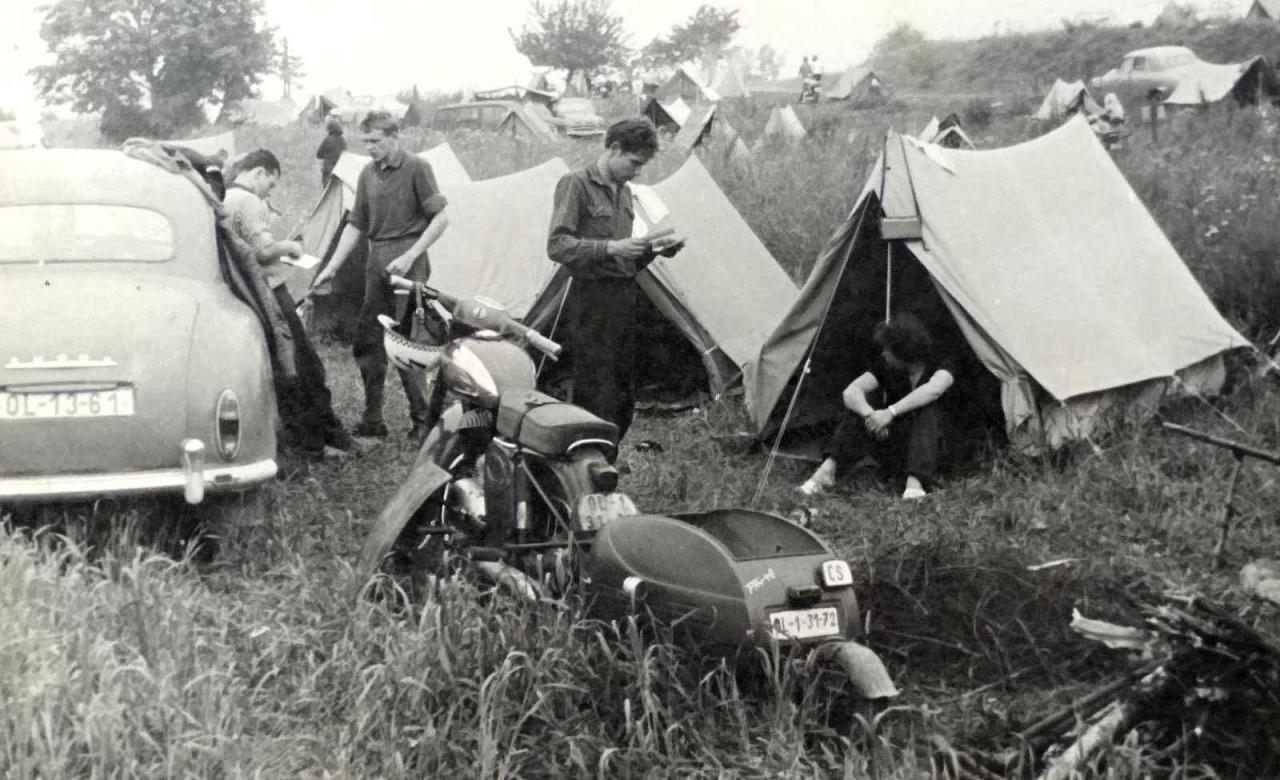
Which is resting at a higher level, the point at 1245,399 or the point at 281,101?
the point at 1245,399

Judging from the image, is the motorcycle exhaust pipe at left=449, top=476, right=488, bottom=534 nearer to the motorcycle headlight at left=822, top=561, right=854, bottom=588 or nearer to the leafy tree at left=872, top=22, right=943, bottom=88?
the motorcycle headlight at left=822, top=561, right=854, bottom=588

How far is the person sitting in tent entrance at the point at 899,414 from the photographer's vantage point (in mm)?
6004

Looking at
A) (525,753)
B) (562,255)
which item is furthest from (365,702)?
(562,255)

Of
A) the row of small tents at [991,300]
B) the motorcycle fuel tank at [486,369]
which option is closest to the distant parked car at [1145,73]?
the row of small tents at [991,300]

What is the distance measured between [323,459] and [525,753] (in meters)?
3.60

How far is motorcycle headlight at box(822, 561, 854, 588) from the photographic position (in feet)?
9.74

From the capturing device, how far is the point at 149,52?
14.6 metres

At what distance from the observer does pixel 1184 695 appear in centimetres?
281

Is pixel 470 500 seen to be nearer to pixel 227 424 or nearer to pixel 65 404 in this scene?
pixel 227 424

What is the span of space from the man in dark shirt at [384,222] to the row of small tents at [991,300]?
33.4 inches

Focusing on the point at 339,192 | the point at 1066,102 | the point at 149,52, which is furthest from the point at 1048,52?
the point at 339,192

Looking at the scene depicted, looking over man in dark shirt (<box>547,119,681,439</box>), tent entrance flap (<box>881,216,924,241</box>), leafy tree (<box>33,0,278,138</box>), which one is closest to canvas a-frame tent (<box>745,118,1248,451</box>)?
tent entrance flap (<box>881,216,924,241</box>)

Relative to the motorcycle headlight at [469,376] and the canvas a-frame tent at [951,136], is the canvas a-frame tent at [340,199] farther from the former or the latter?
the motorcycle headlight at [469,376]

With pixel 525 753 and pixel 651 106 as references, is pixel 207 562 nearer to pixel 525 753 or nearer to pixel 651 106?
pixel 525 753
